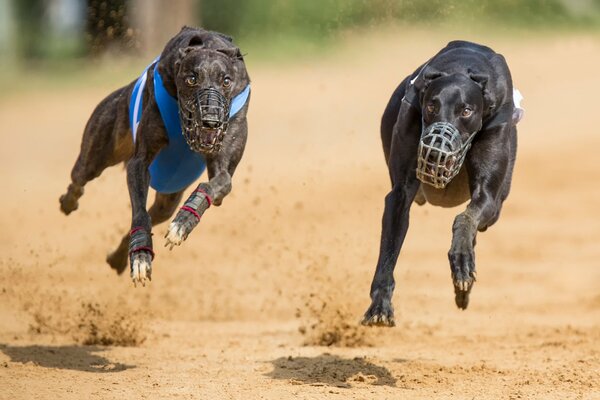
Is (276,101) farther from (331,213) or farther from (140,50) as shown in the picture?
(331,213)

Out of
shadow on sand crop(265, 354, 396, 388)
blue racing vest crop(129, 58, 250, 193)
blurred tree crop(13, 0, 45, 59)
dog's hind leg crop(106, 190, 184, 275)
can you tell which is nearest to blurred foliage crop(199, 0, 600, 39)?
blurred tree crop(13, 0, 45, 59)

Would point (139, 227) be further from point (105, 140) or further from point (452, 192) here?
point (452, 192)

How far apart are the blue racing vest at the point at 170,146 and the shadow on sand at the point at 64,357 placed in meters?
1.05

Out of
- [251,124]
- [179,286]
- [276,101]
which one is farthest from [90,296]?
[276,101]

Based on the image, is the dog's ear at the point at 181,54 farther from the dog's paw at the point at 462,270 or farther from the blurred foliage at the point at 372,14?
the blurred foliage at the point at 372,14

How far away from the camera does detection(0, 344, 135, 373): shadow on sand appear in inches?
234

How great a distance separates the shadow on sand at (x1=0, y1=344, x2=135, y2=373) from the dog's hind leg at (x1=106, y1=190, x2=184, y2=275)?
2.08ft

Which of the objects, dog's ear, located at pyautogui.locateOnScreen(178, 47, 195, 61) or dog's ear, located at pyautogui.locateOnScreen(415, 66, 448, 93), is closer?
dog's ear, located at pyautogui.locateOnScreen(415, 66, 448, 93)

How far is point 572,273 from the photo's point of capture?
9172 mm

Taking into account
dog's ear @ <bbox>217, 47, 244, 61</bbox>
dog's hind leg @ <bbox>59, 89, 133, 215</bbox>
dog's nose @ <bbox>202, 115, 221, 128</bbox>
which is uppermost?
dog's ear @ <bbox>217, 47, 244, 61</bbox>

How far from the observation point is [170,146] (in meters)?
5.98

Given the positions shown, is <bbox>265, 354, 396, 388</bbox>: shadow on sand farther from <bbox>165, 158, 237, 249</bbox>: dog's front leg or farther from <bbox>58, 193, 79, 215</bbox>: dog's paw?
<bbox>58, 193, 79, 215</bbox>: dog's paw

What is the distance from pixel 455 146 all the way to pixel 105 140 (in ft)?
8.41

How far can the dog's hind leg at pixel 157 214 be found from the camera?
707 centimetres
